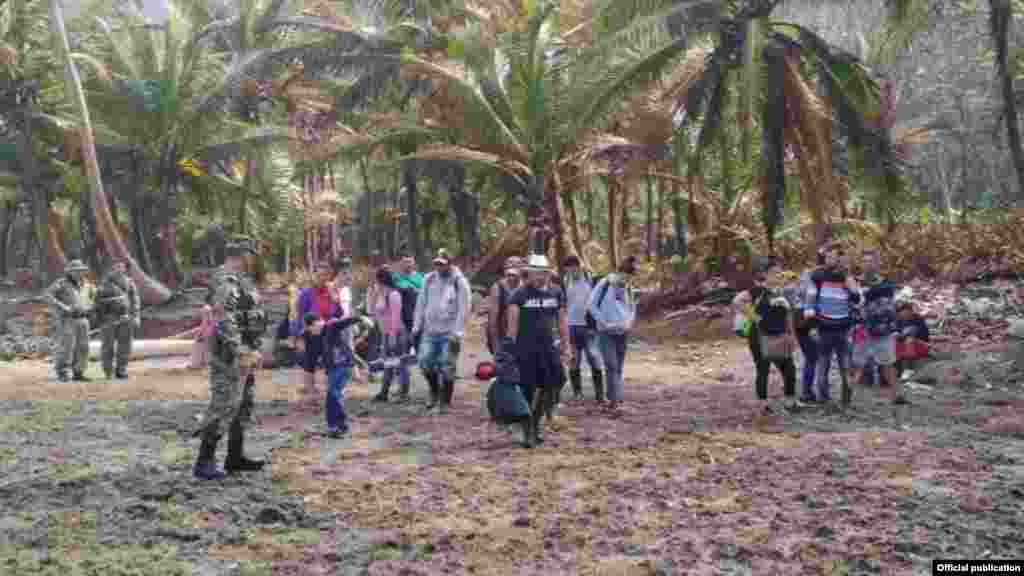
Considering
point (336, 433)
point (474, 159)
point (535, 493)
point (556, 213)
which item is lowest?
point (535, 493)

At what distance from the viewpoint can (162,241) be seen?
25.7 metres

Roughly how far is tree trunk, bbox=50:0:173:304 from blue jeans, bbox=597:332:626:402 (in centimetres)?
1485

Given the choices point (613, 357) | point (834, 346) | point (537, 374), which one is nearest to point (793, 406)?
point (834, 346)

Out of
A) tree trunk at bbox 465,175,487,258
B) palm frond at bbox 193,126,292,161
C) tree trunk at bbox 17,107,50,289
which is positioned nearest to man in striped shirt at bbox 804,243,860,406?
palm frond at bbox 193,126,292,161

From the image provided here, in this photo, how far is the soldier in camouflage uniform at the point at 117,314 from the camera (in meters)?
13.3

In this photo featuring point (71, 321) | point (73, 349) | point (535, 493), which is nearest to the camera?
point (535, 493)

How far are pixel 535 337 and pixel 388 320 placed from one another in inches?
117

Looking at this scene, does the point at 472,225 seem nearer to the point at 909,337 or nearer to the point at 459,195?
the point at 459,195

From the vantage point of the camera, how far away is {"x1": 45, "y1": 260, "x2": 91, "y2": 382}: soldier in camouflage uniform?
1319cm

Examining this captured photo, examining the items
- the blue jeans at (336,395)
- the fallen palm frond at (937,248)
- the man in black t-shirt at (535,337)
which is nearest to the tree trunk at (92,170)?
the fallen palm frond at (937,248)

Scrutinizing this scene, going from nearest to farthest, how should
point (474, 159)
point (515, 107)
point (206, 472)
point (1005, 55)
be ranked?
1. point (206, 472)
2. point (1005, 55)
3. point (515, 107)
4. point (474, 159)

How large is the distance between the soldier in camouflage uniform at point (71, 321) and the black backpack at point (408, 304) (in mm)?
5128

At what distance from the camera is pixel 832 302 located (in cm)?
909

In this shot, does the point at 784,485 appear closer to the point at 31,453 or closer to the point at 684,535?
the point at 684,535
